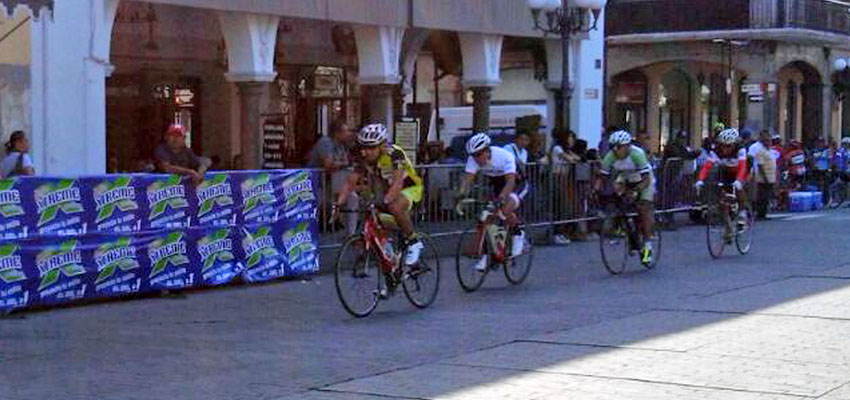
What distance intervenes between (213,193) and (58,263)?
2.16 m

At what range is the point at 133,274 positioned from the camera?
13344 mm

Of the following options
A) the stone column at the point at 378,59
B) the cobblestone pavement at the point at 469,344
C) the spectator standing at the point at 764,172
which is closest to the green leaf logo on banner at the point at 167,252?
the cobblestone pavement at the point at 469,344

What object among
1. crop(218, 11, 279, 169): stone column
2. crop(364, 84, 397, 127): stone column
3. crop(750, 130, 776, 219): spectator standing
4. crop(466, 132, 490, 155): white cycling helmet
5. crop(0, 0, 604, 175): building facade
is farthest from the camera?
crop(750, 130, 776, 219): spectator standing

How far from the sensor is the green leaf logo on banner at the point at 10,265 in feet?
39.4

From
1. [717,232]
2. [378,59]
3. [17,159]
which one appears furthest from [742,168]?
[17,159]

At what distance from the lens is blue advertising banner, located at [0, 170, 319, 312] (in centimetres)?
1230

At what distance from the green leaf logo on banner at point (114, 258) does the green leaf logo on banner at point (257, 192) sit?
1.70 metres

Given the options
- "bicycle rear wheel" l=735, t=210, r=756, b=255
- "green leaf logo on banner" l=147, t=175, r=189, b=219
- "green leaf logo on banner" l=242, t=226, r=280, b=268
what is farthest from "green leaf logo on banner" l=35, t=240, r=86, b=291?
"bicycle rear wheel" l=735, t=210, r=756, b=255

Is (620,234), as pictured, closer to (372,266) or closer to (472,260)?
(472,260)

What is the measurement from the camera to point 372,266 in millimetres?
12250

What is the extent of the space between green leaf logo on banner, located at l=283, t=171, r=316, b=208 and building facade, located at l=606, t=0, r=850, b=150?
24.1 metres

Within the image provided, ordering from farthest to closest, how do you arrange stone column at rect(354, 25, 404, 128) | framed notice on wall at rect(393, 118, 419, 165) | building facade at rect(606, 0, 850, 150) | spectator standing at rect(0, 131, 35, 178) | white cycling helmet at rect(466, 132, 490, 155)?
building facade at rect(606, 0, 850, 150) < framed notice on wall at rect(393, 118, 419, 165) < stone column at rect(354, 25, 404, 128) < spectator standing at rect(0, 131, 35, 178) < white cycling helmet at rect(466, 132, 490, 155)

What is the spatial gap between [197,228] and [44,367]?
4526 mm

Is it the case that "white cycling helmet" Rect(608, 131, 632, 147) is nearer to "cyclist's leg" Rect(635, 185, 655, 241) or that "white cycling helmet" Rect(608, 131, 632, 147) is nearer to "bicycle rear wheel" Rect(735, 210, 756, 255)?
"cyclist's leg" Rect(635, 185, 655, 241)
